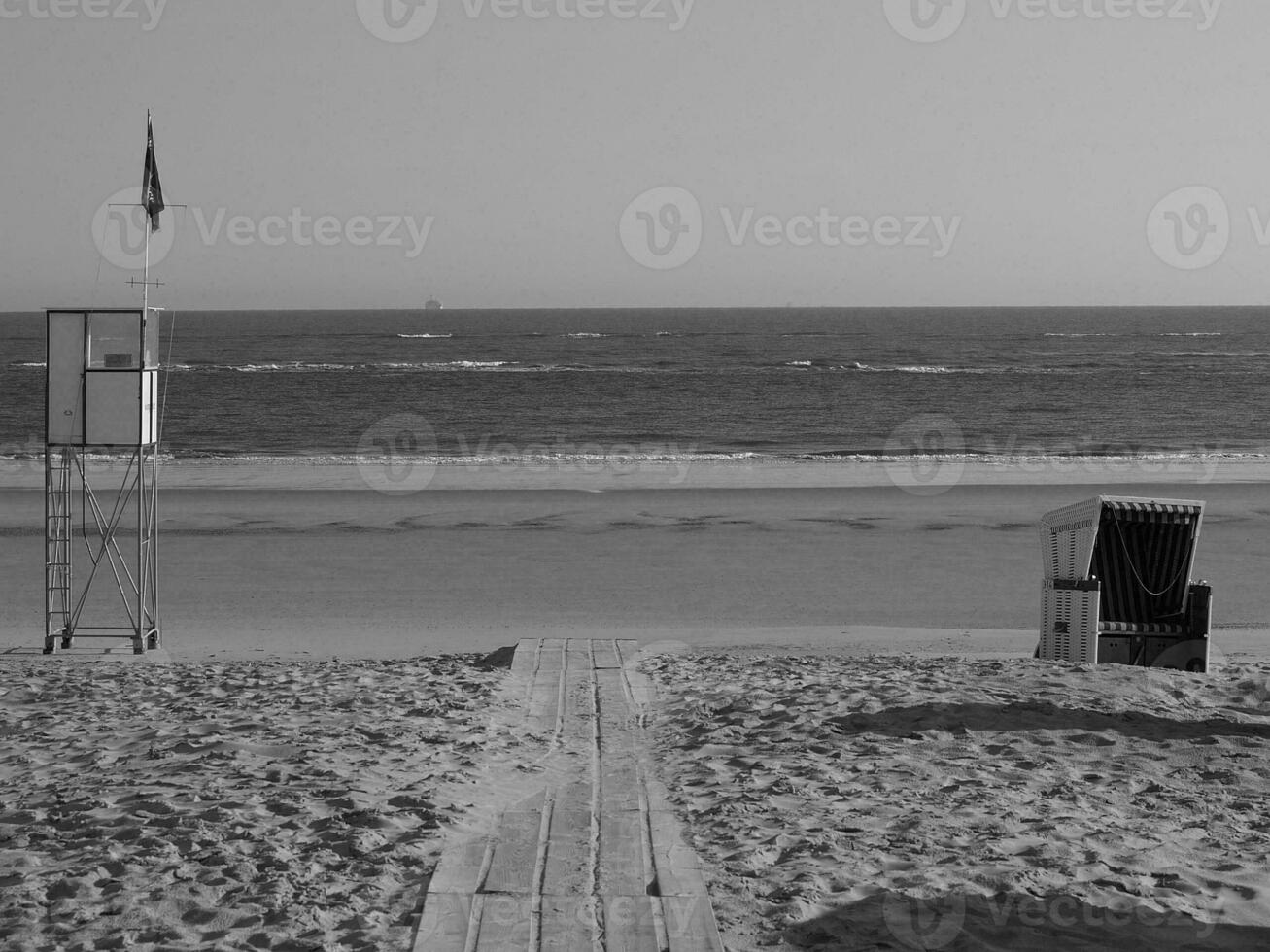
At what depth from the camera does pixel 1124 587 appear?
393 inches

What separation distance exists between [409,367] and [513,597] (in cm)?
5652

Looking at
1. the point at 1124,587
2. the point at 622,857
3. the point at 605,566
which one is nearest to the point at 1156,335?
the point at 605,566

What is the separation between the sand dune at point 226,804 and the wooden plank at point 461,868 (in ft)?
0.28

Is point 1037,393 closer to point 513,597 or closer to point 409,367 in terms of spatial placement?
point 409,367

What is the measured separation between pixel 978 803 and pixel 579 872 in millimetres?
2133

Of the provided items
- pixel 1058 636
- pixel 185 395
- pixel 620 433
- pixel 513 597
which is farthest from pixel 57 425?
pixel 185 395

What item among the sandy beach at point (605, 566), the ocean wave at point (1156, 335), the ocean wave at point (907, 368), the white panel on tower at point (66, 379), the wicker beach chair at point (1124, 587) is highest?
the ocean wave at point (1156, 335)

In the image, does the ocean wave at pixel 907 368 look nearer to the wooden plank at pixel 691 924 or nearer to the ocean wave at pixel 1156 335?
the ocean wave at pixel 1156 335

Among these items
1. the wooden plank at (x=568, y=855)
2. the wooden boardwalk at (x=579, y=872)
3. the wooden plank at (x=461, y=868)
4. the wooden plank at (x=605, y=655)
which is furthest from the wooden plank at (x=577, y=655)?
the wooden plank at (x=461, y=868)

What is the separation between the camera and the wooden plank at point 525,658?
29.7ft

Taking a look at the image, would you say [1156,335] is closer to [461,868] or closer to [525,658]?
[525,658]

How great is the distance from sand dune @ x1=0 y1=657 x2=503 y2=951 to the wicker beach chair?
4.41 m

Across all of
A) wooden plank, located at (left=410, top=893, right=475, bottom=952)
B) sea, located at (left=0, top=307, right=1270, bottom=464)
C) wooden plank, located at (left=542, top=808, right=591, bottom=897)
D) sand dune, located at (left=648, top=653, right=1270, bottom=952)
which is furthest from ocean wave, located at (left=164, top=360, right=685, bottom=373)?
wooden plank, located at (left=410, top=893, right=475, bottom=952)

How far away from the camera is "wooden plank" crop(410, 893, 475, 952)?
4.45 metres
